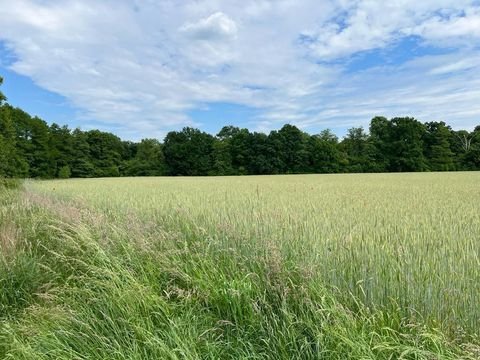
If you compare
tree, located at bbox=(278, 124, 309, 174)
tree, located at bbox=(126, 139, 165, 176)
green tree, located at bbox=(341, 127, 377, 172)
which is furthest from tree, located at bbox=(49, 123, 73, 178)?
green tree, located at bbox=(341, 127, 377, 172)

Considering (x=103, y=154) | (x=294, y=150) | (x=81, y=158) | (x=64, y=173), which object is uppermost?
(x=294, y=150)

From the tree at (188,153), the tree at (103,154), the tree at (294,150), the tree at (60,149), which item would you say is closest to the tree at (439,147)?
the tree at (294,150)

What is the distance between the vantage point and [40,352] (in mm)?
2734

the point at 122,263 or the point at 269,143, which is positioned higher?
the point at 269,143

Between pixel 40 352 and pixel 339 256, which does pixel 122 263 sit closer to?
pixel 40 352

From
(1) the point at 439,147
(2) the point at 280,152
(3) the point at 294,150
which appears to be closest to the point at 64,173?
(2) the point at 280,152

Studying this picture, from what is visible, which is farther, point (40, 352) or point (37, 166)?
point (37, 166)

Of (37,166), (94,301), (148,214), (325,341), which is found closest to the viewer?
(325,341)

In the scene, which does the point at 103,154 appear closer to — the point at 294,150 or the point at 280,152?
the point at 280,152

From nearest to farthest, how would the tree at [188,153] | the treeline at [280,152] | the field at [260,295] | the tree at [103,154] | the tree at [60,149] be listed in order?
the field at [260,295] → the tree at [60,149] → the tree at [103,154] → the treeline at [280,152] → the tree at [188,153]

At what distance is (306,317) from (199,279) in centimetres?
119

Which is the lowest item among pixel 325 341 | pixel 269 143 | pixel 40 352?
pixel 40 352

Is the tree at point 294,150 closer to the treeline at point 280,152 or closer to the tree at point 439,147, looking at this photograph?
the treeline at point 280,152

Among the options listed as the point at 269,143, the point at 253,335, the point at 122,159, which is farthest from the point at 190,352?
the point at 122,159
